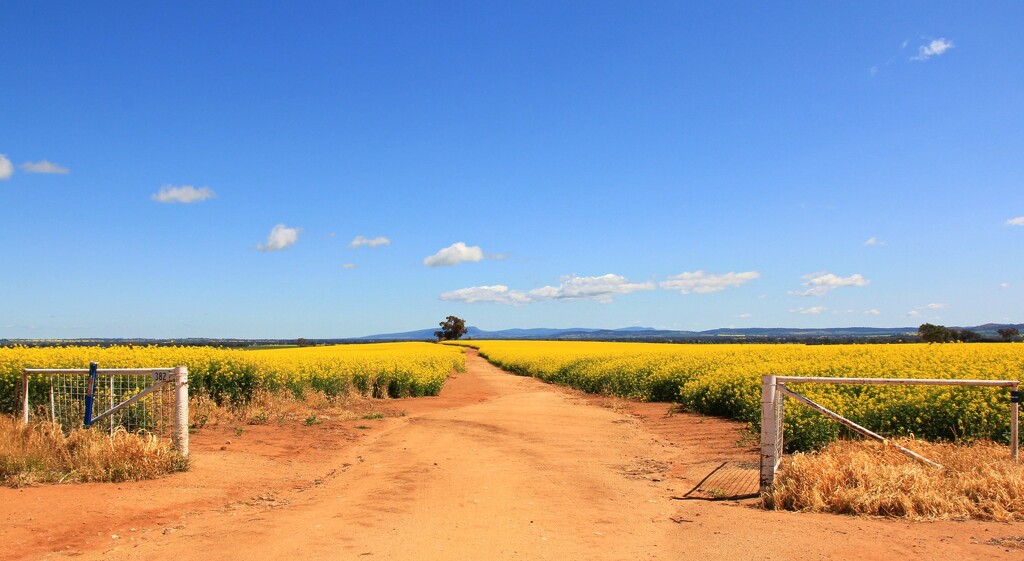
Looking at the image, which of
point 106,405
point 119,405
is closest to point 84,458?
point 119,405

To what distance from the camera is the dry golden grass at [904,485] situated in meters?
6.82

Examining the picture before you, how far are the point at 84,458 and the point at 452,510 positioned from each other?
200 inches

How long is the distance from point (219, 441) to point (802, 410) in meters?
9.74

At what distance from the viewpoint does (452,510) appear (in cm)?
773

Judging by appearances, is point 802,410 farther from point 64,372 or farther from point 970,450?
point 64,372

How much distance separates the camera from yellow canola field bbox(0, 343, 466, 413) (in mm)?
14656

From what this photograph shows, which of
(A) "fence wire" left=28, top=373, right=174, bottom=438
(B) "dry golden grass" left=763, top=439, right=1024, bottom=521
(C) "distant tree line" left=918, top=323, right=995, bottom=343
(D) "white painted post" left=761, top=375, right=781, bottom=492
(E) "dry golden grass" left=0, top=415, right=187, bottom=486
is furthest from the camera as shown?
(C) "distant tree line" left=918, top=323, right=995, bottom=343


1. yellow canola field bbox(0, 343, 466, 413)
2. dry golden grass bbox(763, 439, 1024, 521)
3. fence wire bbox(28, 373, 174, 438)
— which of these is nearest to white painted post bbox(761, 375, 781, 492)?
dry golden grass bbox(763, 439, 1024, 521)

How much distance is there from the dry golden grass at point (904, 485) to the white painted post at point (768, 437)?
0.13 m

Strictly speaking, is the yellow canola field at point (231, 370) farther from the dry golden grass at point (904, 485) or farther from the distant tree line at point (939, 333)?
the distant tree line at point (939, 333)

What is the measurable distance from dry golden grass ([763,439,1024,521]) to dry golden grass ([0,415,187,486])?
7.62 meters

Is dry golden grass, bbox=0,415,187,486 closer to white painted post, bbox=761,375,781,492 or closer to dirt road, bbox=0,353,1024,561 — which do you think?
dirt road, bbox=0,353,1024,561

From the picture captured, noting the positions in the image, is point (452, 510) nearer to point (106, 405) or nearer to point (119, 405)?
point (119, 405)

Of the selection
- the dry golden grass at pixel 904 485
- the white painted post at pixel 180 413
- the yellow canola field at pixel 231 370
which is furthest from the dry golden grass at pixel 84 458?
the dry golden grass at pixel 904 485
